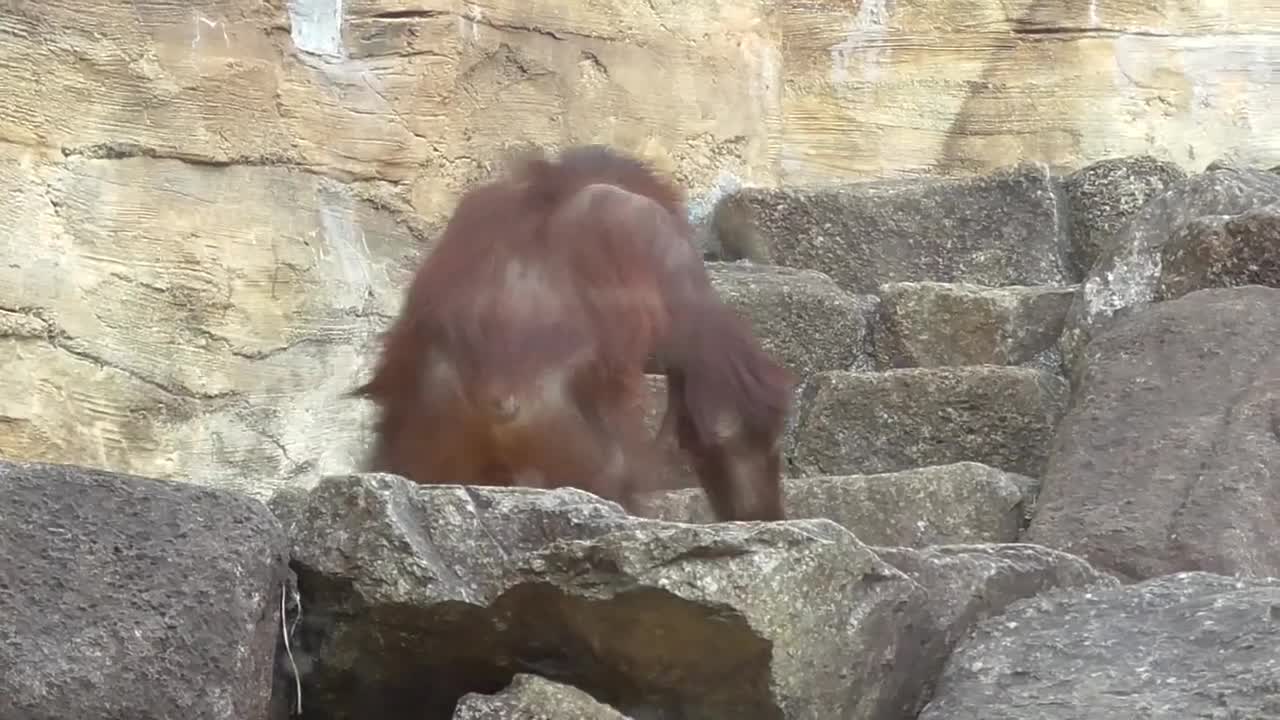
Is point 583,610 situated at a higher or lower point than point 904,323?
higher

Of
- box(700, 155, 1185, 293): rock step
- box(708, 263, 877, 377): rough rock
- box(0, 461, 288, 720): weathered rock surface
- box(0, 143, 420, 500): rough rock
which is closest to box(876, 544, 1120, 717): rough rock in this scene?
box(0, 461, 288, 720): weathered rock surface

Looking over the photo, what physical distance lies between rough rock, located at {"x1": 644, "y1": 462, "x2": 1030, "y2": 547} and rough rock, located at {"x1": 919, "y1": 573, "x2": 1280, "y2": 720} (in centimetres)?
103

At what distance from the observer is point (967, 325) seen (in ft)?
→ 14.7

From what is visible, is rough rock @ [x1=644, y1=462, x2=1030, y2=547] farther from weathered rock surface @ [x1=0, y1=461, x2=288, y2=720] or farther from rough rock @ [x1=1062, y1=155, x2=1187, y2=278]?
rough rock @ [x1=1062, y1=155, x2=1187, y2=278]

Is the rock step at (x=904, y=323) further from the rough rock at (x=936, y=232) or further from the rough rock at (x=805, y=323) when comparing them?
the rough rock at (x=936, y=232)

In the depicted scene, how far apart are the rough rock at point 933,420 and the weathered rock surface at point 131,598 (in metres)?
2.08

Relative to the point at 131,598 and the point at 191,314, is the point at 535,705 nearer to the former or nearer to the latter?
the point at 131,598

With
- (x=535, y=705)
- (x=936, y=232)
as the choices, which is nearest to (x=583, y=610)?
(x=535, y=705)

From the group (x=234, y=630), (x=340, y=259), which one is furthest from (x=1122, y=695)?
(x=340, y=259)

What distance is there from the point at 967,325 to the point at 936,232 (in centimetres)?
71

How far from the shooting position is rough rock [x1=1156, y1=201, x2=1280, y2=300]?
3.77 metres

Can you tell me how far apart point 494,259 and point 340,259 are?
4.94 feet

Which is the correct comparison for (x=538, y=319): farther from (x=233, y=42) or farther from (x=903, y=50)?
(x=903, y=50)

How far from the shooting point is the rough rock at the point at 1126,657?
6.70 ft
